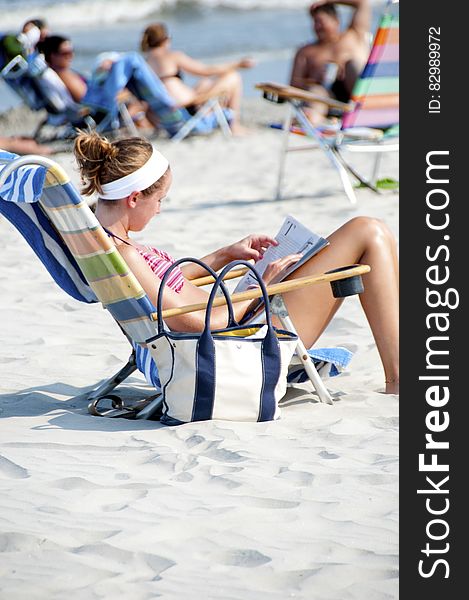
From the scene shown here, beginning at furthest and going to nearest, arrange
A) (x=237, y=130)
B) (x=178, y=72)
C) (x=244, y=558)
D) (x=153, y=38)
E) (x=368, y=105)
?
(x=178, y=72) < (x=237, y=130) < (x=153, y=38) < (x=368, y=105) < (x=244, y=558)

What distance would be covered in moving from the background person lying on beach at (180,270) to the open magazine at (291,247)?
3cm

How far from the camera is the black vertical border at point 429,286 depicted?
269 centimetres

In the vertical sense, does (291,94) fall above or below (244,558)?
above

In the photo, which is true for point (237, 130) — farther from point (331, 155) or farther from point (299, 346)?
point (299, 346)

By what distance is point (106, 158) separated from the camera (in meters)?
3.55

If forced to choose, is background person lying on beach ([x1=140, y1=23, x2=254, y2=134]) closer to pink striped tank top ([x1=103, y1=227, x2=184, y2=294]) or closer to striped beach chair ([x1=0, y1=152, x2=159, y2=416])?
pink striped tank top ([x1=103, y1=227, x2=184, y2=294])

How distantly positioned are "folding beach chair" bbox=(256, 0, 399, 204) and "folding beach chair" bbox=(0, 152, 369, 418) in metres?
3.82

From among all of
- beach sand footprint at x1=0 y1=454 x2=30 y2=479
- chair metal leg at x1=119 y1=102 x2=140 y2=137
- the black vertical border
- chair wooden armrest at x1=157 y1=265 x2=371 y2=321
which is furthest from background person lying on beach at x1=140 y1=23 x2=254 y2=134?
beach sand footprint at x1=0 y1=454 x2=30 y2=479

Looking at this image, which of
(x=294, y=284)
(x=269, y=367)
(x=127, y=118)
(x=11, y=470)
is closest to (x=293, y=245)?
(x=294, y=284)

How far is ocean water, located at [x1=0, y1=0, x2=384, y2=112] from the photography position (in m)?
19.6

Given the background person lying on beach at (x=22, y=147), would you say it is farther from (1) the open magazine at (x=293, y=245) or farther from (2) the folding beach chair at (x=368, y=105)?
(1) the open magazine at (x=293, y=245)

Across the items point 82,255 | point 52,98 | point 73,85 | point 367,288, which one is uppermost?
point 73,85

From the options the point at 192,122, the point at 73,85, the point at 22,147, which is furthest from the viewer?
the point at 192,122

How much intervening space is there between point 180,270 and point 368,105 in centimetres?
423
